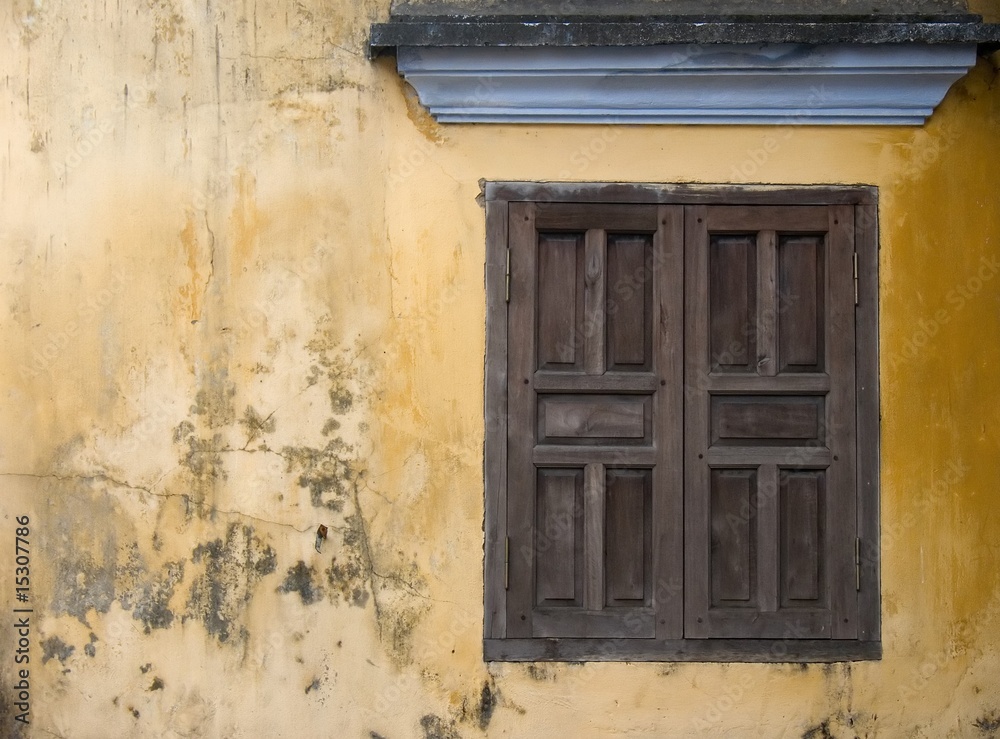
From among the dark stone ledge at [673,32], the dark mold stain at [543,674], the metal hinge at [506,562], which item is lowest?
the dark mold stain at [543,674]

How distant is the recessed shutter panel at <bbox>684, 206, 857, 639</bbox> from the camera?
375 centimetres

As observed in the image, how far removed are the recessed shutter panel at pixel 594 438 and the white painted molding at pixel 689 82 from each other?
0.44m

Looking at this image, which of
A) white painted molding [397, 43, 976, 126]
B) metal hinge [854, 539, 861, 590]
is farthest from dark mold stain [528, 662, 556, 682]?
white painted molding [397, 43, 976, 126]

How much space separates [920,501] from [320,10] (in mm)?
3339

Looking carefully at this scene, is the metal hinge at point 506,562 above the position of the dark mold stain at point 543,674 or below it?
above

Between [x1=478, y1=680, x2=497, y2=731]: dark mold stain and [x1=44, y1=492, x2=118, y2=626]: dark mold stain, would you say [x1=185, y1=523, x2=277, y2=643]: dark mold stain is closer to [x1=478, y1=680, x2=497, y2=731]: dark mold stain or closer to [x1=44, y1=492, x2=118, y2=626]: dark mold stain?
[x1=44, y1=492, x2=118, y2=626]: dark mold stain

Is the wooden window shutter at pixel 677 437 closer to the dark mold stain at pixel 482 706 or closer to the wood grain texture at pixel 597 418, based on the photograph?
the wood grain texture at pixel 597 418

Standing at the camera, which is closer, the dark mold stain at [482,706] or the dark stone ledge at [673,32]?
the dark stone ledge at [673,32]

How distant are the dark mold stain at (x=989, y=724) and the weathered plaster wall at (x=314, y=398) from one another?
0.06 feet

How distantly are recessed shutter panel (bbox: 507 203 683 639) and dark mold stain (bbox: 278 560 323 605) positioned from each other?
2.71 feet

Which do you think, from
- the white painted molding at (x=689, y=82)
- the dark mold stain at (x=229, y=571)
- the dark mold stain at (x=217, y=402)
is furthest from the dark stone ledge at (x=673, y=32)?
the dark mold stain at (x=229, y=571)

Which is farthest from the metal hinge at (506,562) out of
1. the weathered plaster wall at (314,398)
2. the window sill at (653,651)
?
the window sill at (653,651)

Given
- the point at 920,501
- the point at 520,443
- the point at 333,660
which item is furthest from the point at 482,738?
the point at 920,501

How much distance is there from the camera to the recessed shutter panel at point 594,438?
3.74 metres
